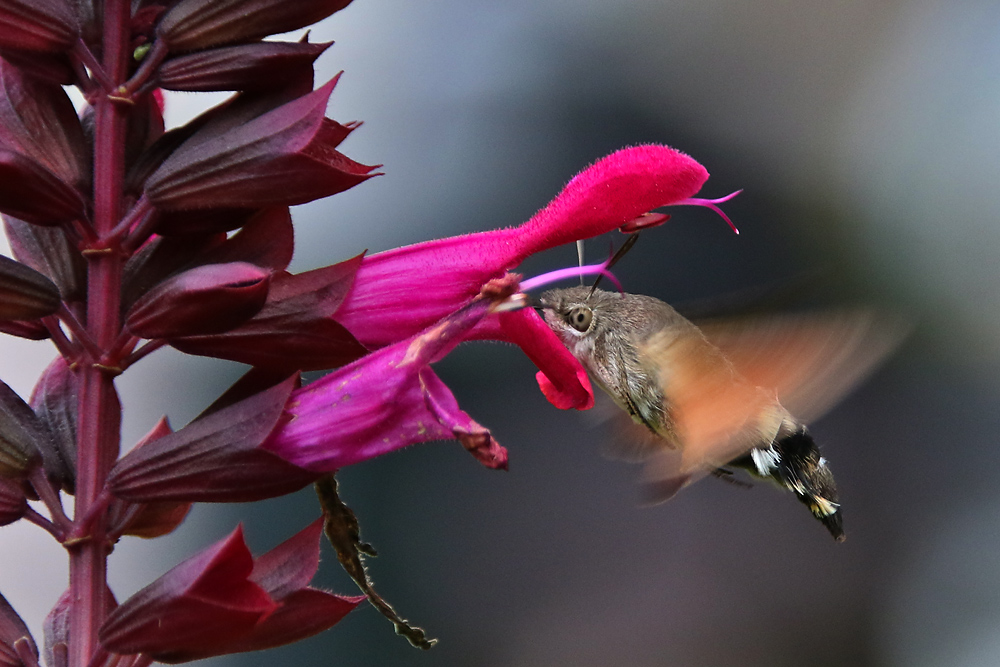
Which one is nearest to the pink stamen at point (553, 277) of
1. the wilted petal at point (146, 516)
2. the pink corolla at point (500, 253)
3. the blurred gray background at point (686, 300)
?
the pink corolla at point (500, 253)

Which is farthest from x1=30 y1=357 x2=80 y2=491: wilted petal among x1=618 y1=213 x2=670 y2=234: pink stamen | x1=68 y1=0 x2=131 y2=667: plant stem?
x1=618 y1=213 x2=670 y2=234: pink stamen

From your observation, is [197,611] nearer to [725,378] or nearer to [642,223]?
[642,223]

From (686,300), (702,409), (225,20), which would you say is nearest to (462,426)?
(225,20)

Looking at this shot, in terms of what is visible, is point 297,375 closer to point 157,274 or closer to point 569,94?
point 157,274

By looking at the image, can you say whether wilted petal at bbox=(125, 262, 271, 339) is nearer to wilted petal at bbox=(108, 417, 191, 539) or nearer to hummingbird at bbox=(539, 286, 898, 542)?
wilted petal at bbox=(108, 417, 191, 539)

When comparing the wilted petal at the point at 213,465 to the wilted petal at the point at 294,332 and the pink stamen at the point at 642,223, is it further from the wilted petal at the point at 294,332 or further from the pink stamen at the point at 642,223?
the pink stamen at the point at 642,223

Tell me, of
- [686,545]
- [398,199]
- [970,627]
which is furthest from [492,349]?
[970,627]
